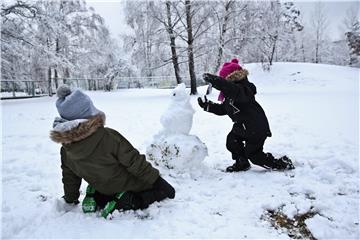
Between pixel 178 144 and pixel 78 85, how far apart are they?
22.8m

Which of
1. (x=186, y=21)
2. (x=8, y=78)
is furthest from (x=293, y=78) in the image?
(x=8, y=78)

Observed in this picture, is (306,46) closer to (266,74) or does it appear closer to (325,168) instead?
(266,74)

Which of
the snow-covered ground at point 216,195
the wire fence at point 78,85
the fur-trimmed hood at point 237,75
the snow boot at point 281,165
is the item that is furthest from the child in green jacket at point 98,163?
the wire fence at point 78,85

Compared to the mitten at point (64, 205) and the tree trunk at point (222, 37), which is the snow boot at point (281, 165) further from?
the tree trunk at point (222, 37)

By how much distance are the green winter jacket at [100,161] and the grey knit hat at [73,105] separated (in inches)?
3.5

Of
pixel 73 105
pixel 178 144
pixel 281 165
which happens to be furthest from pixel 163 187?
pixel 281 165

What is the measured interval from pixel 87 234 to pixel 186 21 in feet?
46.7

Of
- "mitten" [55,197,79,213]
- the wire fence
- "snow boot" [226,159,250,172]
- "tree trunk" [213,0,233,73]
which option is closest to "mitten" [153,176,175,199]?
"mitten" [55,197,79,213]

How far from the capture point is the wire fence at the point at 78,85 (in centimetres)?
1920

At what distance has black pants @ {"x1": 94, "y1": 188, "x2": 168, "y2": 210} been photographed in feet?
9.18

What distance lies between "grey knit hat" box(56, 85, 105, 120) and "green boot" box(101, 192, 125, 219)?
30.2 inches

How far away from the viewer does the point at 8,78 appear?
706 inches

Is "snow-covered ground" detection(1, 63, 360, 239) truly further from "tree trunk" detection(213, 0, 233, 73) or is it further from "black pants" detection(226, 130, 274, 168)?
"tree trunk" detection(213, 0, 233, 73)

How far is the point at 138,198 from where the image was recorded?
2822mm
